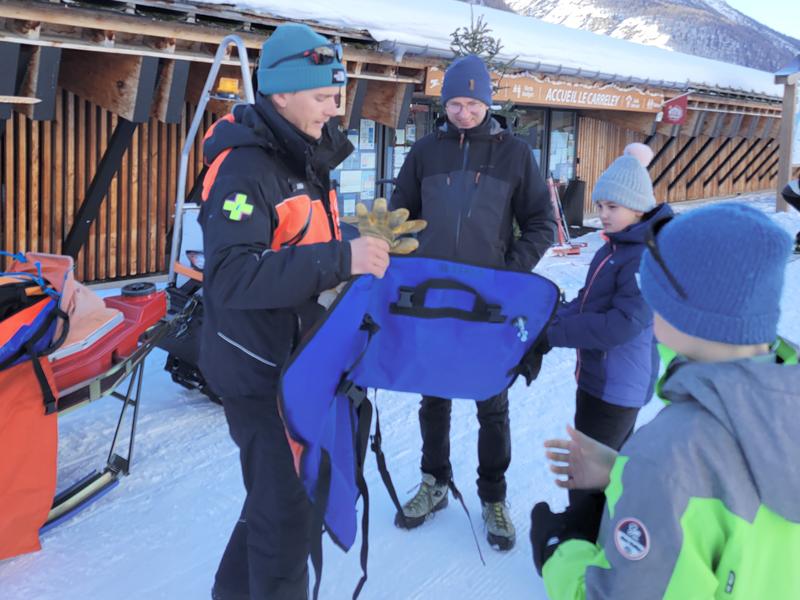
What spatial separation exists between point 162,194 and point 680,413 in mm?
7732

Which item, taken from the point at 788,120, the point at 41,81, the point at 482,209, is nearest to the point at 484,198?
the point at 482,209

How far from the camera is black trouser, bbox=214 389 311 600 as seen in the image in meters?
2.17

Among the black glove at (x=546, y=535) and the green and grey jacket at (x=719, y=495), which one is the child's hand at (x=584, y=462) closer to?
the black glove at (x=546, y=535)

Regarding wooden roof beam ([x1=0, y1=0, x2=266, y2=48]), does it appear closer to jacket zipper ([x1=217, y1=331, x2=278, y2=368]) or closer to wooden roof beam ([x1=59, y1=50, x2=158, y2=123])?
wooden roof beam ([x1=59, y1=50, x2=158, y2=123])

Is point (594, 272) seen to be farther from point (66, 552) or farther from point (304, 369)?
point (66, 552)

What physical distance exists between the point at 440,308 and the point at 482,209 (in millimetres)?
844

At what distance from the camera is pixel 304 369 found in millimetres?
1911

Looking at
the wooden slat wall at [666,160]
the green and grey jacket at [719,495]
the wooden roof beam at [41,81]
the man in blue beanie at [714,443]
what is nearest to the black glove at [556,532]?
the man in blue beanie at [714,443]

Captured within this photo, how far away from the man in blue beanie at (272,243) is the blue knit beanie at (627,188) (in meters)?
1.17

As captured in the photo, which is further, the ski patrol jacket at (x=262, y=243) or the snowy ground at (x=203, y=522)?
the snowy ground at (x=203, y=522)

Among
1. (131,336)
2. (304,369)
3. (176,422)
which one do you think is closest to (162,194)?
(176,422)

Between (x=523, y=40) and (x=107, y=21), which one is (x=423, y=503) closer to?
(x=107, y=21)

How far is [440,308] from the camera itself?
2.46 metres

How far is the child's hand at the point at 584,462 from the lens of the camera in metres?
1.51
